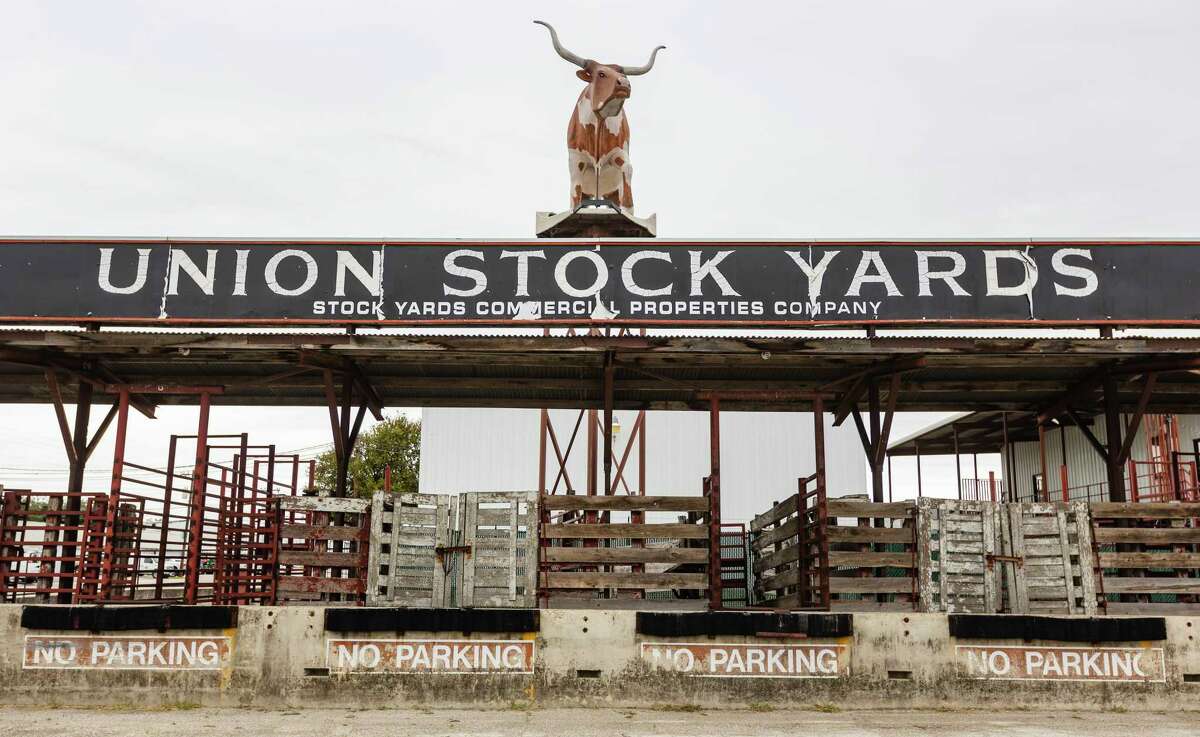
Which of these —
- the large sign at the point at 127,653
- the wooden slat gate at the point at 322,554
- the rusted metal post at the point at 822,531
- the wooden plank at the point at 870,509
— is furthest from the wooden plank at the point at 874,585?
the large sign at the point at 127,653

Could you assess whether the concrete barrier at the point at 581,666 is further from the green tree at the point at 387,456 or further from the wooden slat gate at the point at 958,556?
the green tree at the point at 387,456

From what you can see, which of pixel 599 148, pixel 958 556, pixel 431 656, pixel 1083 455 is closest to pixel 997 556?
pixel 958 556

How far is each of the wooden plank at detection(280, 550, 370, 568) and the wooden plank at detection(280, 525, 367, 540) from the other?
20 cm

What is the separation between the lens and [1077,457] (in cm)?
2517

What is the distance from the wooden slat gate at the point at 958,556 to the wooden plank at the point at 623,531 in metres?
2.60

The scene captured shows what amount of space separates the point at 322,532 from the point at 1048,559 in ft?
28.3

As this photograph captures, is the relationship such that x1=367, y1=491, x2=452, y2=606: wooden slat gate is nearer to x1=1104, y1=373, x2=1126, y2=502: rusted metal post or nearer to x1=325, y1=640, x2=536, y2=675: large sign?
x1=325, y1=640, x2=536, y2=675: large sign

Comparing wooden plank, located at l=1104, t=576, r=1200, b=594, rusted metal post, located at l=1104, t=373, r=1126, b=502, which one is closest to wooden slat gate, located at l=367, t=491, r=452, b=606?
wooden plank, located at l=1104, t=576, r=1200, b=594

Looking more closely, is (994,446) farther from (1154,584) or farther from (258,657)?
(258,657)

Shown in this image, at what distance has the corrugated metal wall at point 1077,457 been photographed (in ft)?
75.2

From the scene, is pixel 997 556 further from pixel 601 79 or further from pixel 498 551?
pixel 601 79

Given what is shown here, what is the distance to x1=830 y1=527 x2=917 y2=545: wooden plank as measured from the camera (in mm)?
12328

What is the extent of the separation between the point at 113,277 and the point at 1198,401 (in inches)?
676

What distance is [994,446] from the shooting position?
29906 millimetres
